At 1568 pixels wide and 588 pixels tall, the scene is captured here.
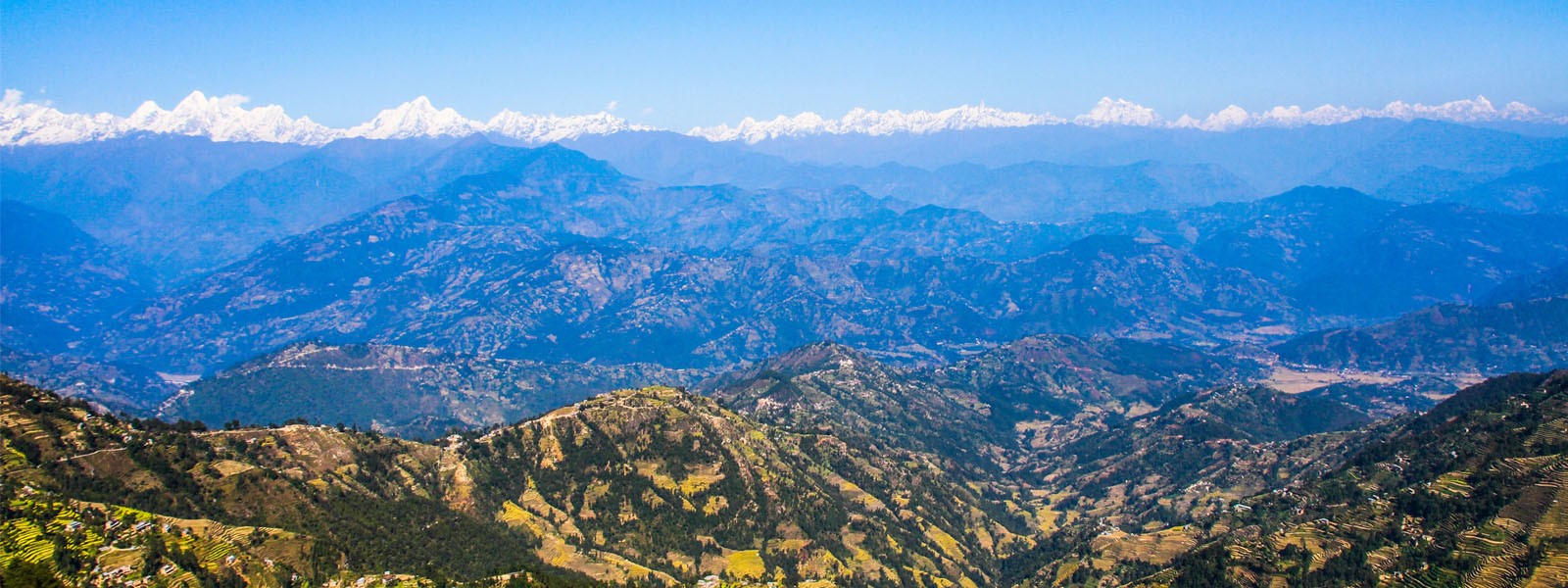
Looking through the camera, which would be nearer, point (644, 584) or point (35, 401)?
Answer: point (35, 401)

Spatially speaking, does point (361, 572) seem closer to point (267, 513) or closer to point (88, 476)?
point (267, 513)

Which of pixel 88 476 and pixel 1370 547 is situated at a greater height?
pixel 88 476

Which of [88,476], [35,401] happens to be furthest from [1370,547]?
[35,401]

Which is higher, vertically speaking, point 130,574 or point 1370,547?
point 130,574

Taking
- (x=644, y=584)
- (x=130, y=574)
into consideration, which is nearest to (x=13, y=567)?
(x=130, y=574)

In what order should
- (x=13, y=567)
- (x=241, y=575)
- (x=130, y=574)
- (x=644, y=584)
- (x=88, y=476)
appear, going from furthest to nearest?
(x=644, y=584), (x=88, y=476), (x=241, y=575), (x=130, y=574), (x=13, y=567)

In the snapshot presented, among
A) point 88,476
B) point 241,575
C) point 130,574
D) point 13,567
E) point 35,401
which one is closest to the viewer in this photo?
point 13,567

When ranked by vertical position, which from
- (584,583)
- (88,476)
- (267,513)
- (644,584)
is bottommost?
(644,584)

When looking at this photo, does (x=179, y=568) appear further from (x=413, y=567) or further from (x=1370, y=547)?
(x=1370, y=547)

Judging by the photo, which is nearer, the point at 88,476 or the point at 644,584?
the point at 88,476
